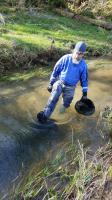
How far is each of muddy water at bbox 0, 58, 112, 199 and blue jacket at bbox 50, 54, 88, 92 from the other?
100 cm

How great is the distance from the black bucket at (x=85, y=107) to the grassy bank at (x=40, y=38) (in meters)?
2.93

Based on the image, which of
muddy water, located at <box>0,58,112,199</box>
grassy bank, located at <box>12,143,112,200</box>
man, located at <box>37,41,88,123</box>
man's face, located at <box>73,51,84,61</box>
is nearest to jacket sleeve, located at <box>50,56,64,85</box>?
man, located at <box>37,41,88,123</box>

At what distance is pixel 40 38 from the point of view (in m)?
14.3

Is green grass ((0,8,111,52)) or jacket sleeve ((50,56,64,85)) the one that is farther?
green grass ((0,8,111,52))

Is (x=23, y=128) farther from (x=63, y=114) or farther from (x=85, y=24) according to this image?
(x=85, y=24)

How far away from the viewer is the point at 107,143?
916cm

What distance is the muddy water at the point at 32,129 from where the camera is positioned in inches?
320

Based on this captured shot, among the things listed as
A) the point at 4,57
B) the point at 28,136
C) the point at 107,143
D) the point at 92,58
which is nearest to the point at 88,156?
the point at 107,143

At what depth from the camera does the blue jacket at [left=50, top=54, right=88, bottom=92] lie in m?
9.41

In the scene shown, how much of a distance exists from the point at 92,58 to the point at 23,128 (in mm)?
5810

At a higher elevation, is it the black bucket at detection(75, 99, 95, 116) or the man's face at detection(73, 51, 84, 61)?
the man's face at detection(73, 51, 84, 61)

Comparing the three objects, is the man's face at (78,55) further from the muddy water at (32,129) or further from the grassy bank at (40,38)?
the grassy bank at (40,38)

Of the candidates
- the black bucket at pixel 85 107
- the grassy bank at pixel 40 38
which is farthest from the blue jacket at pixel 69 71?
the grassy bank at pixel 40 38

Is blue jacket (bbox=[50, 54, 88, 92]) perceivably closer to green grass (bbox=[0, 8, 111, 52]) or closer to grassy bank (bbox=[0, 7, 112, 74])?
grassy bank (bbox=[0, 7, 112, 74])
